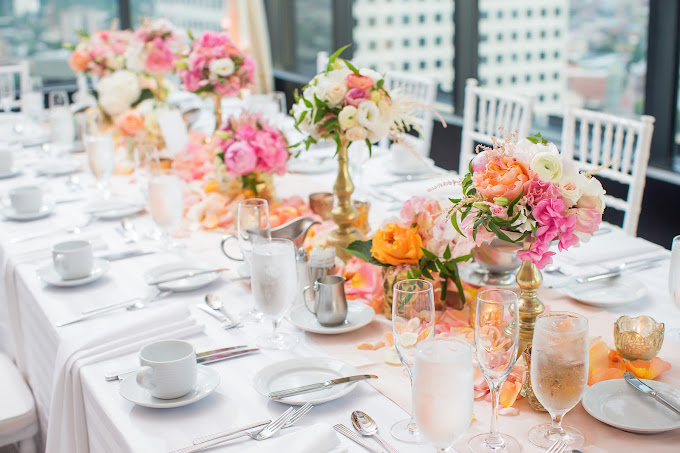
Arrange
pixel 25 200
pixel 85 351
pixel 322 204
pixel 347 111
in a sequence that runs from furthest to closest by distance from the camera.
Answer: pixel 25 200 < pixel 322 204 < pixel 347 111 < pixel 85 351

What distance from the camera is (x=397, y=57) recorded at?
5410 mm

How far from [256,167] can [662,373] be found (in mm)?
1307

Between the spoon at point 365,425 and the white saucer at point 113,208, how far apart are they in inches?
55.3

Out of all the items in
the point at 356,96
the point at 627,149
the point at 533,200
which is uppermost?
the point at 356,96

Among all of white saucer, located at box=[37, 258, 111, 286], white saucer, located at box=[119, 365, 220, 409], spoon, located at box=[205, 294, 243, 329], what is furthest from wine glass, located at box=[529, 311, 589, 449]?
white saucer, located at box=[37, 258, 111, 286]

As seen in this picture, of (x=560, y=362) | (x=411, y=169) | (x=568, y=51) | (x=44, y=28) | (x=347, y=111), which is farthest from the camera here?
(x=44, y=28)

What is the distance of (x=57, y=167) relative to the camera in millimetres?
2957

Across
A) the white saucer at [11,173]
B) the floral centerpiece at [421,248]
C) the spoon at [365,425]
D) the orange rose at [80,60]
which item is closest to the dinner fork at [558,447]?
the spoon at [365,425]

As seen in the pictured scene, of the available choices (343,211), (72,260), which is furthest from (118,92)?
(343,211)

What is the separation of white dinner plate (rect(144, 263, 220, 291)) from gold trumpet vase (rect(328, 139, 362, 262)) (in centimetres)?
32

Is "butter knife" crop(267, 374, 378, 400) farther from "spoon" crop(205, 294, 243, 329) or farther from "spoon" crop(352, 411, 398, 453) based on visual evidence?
"spoon" crop(205, 294, 243, 329)

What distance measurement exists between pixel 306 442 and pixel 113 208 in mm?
1532

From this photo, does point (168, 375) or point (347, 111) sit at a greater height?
point (347, 111)

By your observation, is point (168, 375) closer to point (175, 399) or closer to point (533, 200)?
point (175, 399)
